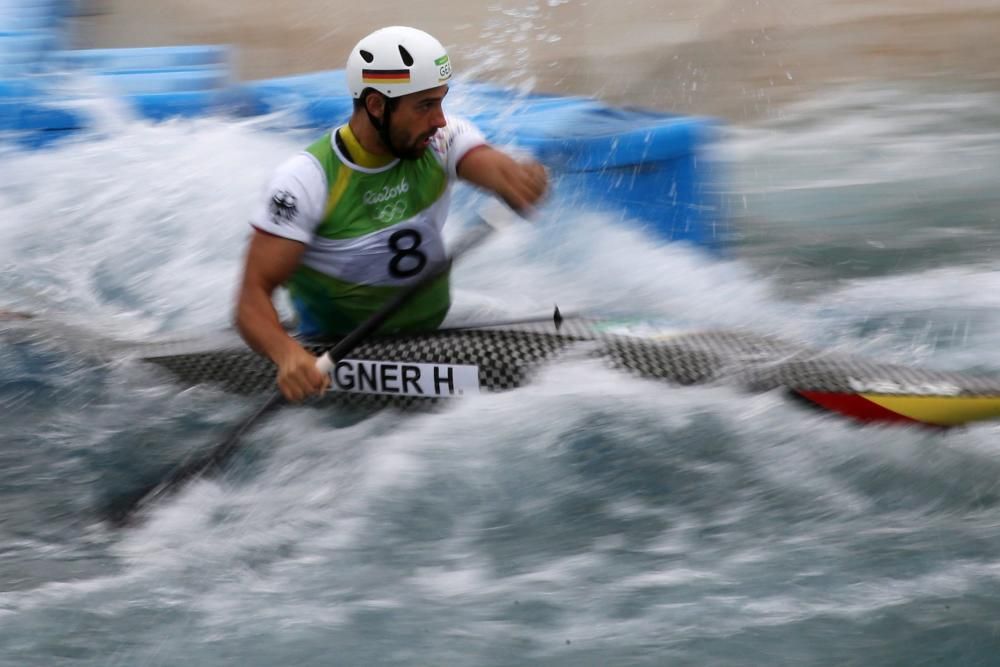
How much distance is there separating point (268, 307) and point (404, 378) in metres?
0.51

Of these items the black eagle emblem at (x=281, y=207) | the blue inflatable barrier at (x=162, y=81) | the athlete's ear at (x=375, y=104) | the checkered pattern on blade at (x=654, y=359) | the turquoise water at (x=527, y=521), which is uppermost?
the blue inflatable barrier at (x=162, y=81)

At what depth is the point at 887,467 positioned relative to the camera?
3982 millimetres

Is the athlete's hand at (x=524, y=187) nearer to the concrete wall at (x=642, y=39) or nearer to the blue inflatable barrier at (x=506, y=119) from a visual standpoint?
the blue inflatable barrier at (x=506, y=119)

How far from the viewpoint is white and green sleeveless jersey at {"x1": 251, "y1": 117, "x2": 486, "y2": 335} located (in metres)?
3.91

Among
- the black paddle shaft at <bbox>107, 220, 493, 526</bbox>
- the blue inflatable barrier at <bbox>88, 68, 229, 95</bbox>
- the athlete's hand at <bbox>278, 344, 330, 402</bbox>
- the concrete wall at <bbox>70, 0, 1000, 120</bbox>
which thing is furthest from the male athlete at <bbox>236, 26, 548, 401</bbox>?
the concrete wall at <bbox>70, 0, 1000, 120</bbox>

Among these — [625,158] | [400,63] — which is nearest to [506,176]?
[400,63]

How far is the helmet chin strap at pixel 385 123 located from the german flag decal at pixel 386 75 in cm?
6

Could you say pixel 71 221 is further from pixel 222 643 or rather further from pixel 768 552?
pixel 768 552

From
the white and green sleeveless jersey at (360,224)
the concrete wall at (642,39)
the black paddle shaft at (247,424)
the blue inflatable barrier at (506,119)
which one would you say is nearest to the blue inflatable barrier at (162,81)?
the blue inflatable barrier at (506,119)

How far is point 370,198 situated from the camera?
403 cm

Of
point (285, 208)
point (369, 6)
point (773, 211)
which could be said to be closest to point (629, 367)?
point (285, 208)

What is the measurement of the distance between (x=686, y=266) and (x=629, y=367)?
1737mm

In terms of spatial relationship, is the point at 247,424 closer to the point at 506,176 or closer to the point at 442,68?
the point at 506,176

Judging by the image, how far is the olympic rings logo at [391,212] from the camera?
4.07 m
